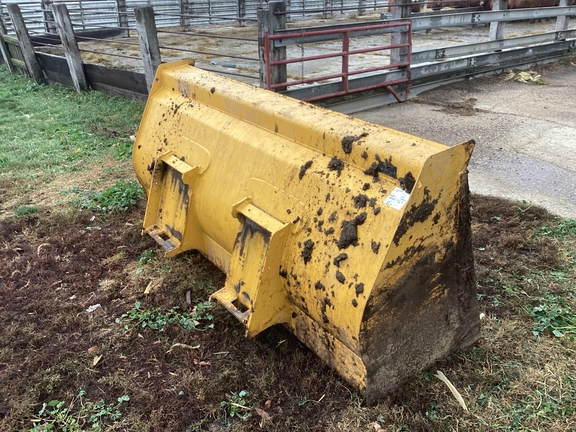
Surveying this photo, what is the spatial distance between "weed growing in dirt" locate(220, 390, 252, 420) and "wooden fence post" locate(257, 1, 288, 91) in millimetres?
4594

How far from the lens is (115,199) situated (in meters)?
4.70

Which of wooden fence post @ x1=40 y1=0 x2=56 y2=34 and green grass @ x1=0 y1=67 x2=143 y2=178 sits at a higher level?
wooden fence post @ x1=40 y1=0 x2=56 y2=34

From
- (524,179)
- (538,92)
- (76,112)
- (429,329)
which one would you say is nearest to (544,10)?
(538,92)

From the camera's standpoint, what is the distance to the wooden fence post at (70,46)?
8.55 metres

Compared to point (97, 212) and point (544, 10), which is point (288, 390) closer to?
point (97, 212)

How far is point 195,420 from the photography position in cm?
235

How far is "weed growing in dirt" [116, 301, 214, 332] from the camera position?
299 cm

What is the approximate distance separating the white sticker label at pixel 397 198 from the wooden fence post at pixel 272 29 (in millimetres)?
4583

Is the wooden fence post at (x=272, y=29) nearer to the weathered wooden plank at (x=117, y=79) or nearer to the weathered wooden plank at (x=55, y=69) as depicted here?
the weathered wooden plank at (x=117, y=79)

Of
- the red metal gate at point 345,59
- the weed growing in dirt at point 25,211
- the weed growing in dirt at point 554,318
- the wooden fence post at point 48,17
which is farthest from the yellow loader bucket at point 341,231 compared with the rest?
the wooden fence post at point 48,17

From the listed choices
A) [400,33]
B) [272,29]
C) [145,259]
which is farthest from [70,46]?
[145,259]

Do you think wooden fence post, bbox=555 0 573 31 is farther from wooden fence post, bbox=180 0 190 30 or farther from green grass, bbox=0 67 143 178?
wooden fence post, bbox=180 0 190 30

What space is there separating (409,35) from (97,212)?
225 inches

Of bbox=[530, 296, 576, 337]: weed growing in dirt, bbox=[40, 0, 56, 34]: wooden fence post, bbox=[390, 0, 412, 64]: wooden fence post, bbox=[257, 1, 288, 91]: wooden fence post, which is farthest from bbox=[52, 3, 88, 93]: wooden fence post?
bbox=[530, 296, 576, 337]: weed growing in dirt
